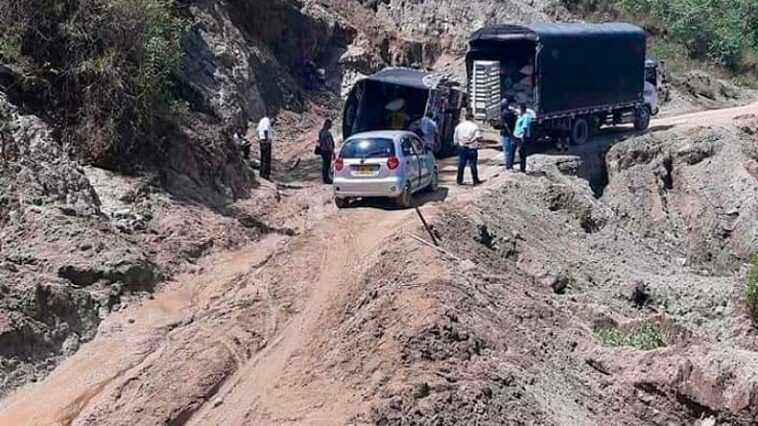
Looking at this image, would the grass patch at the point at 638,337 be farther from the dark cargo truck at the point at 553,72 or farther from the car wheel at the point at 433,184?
the dark cargo truck at the point at 553,72

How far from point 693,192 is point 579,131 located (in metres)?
3.57

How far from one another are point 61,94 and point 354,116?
31.3 ft

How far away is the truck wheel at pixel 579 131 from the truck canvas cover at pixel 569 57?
450 millimetres

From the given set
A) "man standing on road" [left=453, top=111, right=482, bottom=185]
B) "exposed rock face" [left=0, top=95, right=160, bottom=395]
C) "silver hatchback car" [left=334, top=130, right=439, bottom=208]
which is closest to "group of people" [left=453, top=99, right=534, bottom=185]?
"man standing on road" [left=453, top=111, right=482, bottom=185]

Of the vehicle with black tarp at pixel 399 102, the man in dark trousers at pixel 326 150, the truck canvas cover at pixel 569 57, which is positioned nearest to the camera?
the man in dark trousers at pixel 326 150

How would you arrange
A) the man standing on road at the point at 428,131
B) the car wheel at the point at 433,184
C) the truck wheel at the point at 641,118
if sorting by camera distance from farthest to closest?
the truck wheel at the point at 641,118 < the man standing on road at the point at 428,131 < the car wheel at the point at 433,184

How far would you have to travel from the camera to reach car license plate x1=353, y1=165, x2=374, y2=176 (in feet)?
67.9

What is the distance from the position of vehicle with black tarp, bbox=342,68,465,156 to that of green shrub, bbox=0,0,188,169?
8.00 meters

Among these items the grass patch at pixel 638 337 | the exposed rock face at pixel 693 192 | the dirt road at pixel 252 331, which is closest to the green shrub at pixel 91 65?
the dirt road at pixel 252 331

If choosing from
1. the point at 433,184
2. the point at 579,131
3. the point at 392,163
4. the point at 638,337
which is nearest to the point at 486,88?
the point at 579,131

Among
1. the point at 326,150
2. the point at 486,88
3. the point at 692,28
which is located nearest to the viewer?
the point at 326,150

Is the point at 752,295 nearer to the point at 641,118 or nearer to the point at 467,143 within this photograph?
the point at 467,143

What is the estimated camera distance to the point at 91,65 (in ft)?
64.5

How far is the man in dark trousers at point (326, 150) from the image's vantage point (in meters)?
24.7
